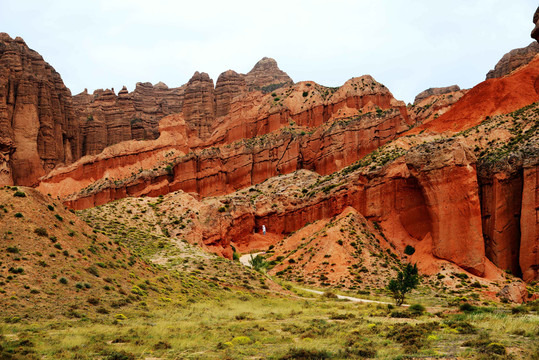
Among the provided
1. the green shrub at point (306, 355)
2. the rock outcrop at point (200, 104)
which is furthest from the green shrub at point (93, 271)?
the rock outcrop at point (200, 104)

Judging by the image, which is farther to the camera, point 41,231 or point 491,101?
point 491,101

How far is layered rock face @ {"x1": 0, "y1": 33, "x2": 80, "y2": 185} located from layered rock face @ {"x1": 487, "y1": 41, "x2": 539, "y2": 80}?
4050 inches

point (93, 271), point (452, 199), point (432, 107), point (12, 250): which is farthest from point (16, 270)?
point (432, 107)

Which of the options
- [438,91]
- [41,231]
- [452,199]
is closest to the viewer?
[41,231]

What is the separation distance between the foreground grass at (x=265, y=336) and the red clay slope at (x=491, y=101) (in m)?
53.8

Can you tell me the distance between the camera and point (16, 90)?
113 m

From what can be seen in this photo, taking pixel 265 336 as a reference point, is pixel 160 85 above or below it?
above

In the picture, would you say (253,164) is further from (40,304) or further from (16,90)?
(40,304)

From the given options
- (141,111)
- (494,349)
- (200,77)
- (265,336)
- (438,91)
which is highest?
(200,77)

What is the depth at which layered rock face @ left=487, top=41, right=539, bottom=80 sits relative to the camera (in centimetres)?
11630

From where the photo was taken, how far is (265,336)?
2570 centimetres

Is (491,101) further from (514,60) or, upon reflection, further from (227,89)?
(227,89)

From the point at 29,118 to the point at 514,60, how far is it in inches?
4357

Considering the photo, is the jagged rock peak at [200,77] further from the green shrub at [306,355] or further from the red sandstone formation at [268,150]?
the green shrub at [306,355]
